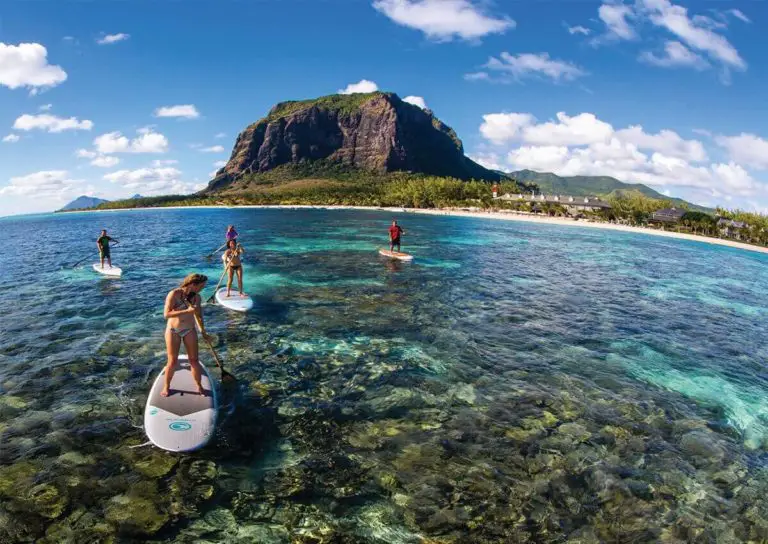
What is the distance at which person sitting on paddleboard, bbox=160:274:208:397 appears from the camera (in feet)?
32.5

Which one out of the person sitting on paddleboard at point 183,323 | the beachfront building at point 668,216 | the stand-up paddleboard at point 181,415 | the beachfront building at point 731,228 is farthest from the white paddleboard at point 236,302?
the beachfront building at point 668,216

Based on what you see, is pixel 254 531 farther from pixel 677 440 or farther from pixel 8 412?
pixel 677 440

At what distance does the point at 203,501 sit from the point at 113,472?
2.25 metres

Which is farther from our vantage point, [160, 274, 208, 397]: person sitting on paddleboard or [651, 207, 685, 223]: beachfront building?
[651, 207, 685, 223]: beachfront building

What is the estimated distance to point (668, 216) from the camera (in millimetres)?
133625

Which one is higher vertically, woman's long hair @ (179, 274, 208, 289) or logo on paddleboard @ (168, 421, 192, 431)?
woman's long hair @ (179, 274, 208, 289)

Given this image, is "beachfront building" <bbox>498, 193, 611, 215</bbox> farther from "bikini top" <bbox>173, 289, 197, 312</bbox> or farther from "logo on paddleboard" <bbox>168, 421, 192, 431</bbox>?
"logo on paddleboard" <bbox>168, 421, 192, 431</bbox>

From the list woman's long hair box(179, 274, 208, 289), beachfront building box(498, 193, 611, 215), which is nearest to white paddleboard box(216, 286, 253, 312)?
woman's long hair box(179, 274, 208, 289)

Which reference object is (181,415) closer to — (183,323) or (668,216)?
(183,323)

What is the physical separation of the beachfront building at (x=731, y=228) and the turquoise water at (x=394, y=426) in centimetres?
11637

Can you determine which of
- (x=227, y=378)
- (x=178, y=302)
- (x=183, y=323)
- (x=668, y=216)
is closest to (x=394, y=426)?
(x=227, y=378)

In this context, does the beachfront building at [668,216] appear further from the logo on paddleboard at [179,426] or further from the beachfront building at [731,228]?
the logo on paddleboard at [179,426]

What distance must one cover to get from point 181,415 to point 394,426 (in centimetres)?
519

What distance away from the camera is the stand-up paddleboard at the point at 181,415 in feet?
29.6
